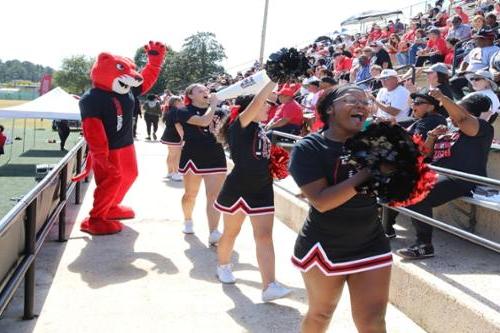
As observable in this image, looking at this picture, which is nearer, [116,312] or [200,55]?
[116,312]

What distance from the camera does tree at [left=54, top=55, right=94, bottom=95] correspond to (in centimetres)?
7788

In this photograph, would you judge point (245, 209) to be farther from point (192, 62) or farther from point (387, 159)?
point (192, 62)

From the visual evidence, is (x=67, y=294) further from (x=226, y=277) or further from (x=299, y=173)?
(x=299, y=173)

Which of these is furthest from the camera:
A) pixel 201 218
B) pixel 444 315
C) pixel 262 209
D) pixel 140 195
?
pixel 140 195

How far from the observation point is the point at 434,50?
11141 millimetres

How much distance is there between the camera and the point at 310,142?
253 cm

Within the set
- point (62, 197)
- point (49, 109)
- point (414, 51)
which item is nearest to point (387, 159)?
point (62, 197)

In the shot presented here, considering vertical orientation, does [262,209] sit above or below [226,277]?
above

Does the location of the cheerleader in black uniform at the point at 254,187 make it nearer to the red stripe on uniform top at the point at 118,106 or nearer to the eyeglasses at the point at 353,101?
the eyeglasses at the point at 353,101

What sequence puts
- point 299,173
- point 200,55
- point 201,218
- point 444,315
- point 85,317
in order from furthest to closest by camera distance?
point 200,55 < point 201,218 < point 85,317 < point 444,315 < point 299,173

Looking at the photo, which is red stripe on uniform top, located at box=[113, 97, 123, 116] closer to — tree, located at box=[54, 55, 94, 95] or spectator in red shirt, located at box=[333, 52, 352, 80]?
spectator in red shirt, located at box=[333, 52, 352, 80]

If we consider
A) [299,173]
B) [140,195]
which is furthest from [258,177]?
[140,195]

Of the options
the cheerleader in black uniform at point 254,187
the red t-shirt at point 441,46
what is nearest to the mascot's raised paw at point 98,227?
the cheerleader in black uniform at point 254,187

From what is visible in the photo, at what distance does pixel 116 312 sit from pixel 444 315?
87.7 inches
